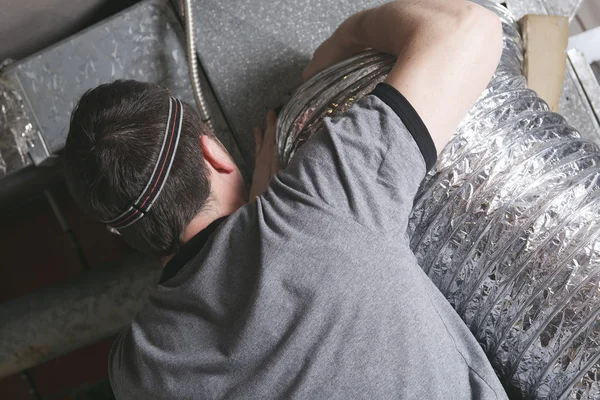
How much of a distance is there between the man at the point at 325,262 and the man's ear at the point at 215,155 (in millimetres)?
61

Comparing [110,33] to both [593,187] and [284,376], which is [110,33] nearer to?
[284,376]

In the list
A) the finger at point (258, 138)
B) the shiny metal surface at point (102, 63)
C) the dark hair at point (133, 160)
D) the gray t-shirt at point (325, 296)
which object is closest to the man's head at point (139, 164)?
the dark hair at point (133, 160)

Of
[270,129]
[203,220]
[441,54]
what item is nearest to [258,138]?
[270,129]

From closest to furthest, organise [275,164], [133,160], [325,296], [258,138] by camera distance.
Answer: [325,296] → [133,160] → [275,164] → [258,138]

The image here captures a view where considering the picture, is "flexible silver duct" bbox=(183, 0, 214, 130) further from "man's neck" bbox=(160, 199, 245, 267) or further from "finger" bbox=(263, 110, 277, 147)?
"man's neck" bbox=(160, 199, 245, 267)

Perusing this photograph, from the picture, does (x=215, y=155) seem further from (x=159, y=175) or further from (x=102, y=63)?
(x=102, y=63)

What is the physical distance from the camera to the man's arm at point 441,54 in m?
0.79

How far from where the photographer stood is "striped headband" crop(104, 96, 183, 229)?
874 mm

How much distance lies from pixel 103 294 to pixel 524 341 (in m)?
0.96

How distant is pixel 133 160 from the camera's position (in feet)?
2.84

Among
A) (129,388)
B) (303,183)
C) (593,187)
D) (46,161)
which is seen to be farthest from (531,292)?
(46,161)

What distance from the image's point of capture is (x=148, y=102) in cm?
91

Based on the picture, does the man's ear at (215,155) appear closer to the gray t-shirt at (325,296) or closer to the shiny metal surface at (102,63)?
the gray t-shirt at (325,296)

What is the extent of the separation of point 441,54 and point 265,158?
441 mm
